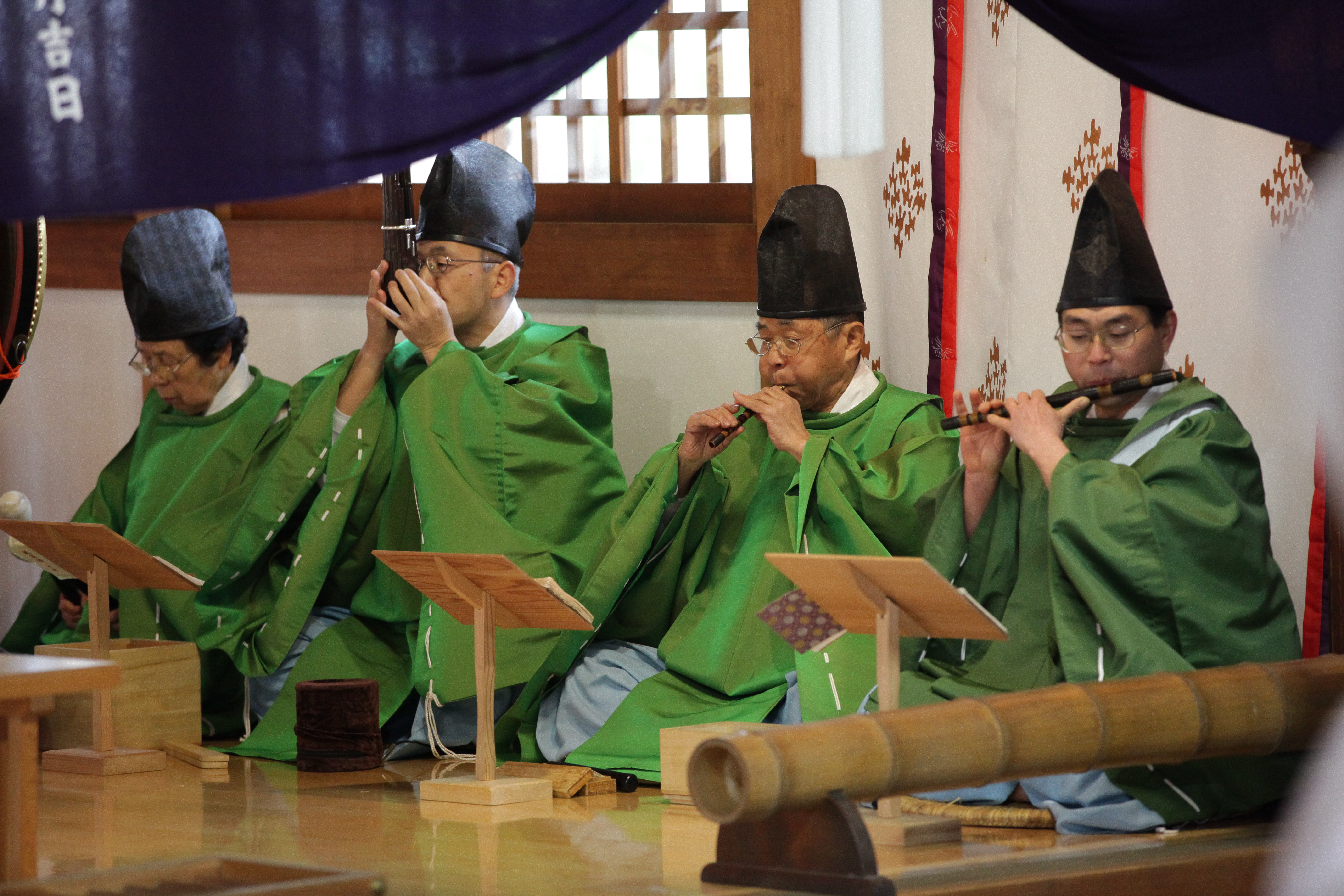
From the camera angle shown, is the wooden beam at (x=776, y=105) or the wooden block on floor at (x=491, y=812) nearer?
the wooden block on floor at (x=491, y=812)

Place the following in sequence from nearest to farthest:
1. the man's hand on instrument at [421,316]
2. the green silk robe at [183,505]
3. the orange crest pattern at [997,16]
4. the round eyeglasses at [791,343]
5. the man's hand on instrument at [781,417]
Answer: the man's hand on instrument at [781,417]
the round eyeglasses at [791,343]
the orange crest pattern at [997,16]
the man's hand on instrument at [421,316]
the green silk robe at [183,505]

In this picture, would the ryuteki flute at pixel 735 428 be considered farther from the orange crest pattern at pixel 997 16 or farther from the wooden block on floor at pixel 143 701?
the wooden block on floor at pixel 143 701

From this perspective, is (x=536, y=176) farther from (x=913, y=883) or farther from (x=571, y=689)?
(x=913, y=883)

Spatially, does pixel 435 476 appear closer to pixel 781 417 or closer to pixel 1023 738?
pixel 781 417

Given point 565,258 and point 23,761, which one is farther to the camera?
point 565,258

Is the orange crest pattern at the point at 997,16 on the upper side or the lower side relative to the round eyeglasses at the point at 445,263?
upper

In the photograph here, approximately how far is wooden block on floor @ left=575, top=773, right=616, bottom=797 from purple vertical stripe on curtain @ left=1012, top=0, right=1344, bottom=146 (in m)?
2.50

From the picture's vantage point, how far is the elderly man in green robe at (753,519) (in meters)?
5.21

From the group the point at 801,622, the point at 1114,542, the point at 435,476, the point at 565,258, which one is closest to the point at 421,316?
the point at 435,476

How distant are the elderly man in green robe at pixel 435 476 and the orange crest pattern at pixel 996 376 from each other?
4.20 ft

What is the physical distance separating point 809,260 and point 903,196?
0.93 metres

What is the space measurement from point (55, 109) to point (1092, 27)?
2195mm

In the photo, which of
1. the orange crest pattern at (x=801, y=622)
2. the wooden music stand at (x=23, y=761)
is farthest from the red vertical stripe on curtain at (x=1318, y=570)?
the wooden music stand at (x=23, y=761)

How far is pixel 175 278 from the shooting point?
6.79 metres
